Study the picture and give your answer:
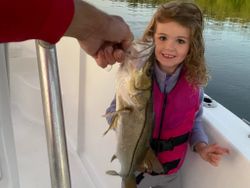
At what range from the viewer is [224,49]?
8266 mm

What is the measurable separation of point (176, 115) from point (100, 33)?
0.94 meters

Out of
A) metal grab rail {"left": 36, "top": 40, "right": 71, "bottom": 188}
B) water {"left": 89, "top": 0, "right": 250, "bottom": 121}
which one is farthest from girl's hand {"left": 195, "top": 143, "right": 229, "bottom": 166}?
water {"left": 89, "top": 0, "right": 250, "bottom": 121}

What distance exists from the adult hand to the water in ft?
10.9

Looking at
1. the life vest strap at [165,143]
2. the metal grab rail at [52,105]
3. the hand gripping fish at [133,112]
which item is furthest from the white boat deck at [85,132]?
the metal grab rail at [52,105]

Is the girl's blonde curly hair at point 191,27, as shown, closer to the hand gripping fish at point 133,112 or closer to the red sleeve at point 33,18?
the hand gripping fish at point 133,112

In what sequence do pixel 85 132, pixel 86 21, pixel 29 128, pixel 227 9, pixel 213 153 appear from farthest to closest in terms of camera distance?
pixel 227 9 → pixel 29 128 → pixel 85 132 → pixel 213 153 → pixel 86 21

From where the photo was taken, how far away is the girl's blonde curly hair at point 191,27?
166 cm

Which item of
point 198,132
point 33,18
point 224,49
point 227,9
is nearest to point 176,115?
point 198,132

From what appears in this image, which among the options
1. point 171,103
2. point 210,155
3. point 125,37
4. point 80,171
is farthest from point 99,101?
point 125,37

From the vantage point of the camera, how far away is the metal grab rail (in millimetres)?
774

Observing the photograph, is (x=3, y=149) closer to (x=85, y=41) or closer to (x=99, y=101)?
(x=85, y=41)

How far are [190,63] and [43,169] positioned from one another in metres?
1.06

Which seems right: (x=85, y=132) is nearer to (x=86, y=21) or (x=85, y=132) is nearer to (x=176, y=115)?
(x=176, y=115)

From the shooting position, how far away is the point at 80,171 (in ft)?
7.73
